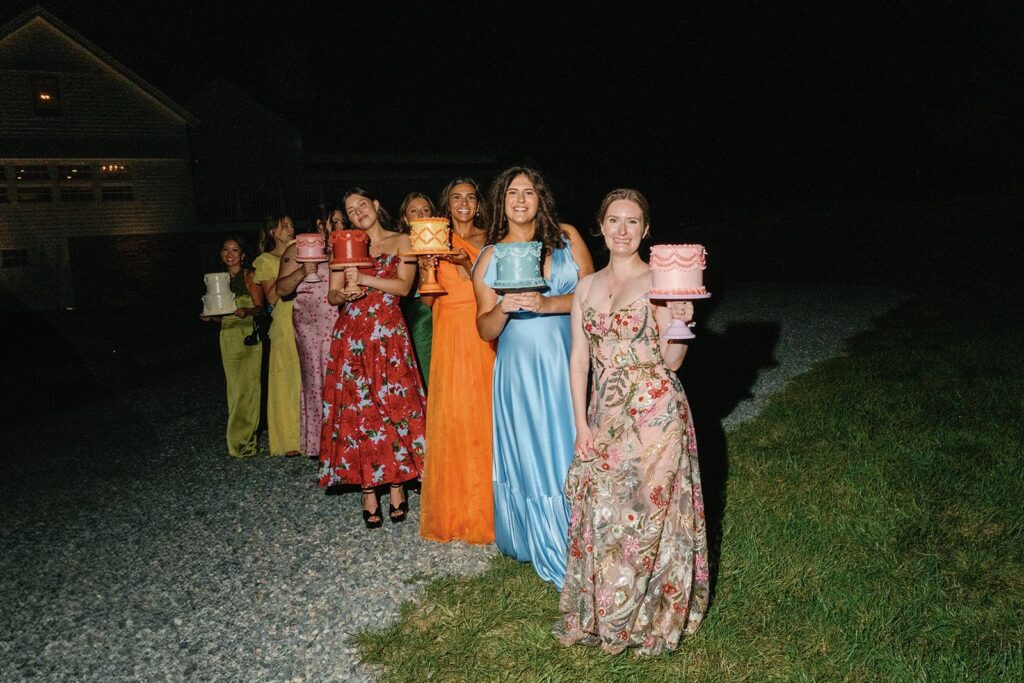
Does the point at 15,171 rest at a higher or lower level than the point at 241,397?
higher

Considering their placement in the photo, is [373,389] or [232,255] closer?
[373,389]

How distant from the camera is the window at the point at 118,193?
25375mm

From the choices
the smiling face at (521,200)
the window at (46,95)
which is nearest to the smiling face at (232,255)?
the smiling face at (521,200)

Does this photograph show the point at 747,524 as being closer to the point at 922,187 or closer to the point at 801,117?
the point at 922,187

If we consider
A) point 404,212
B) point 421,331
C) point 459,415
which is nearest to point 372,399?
point 459,415

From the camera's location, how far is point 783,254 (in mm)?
22625

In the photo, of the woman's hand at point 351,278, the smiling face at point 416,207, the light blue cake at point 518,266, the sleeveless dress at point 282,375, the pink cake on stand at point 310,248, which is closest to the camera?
the light blue cake at point 518,266

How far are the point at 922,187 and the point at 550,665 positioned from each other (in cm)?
2906

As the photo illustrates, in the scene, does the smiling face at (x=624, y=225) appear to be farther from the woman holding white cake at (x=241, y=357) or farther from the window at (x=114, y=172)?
the window at (x=114, y=172)

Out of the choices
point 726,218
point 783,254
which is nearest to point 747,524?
point 783,254

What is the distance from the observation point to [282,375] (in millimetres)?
7160

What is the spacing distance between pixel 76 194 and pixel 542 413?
2589 cm

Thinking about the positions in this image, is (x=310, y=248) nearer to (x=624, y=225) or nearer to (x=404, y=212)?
(x=404, y=212)

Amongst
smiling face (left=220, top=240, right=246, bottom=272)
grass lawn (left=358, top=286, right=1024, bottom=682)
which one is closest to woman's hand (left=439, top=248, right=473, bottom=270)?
grass lawn (left=358, top=286, right=1024, bottom=682)
